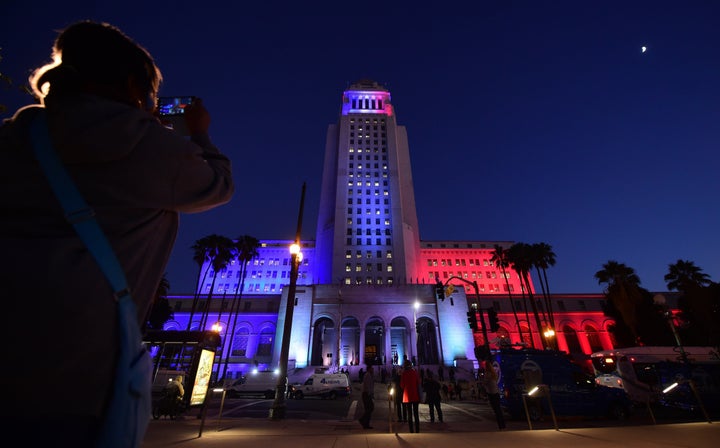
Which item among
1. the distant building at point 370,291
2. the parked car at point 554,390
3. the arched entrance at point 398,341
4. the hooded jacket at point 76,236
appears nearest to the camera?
the hooded jacket at point 76,236

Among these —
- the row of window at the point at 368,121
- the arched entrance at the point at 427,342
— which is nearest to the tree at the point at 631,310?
the arched entrance at the point at 427,342

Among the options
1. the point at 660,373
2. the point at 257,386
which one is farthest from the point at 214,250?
the point at 660,373

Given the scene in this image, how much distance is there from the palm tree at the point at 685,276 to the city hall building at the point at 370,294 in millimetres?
13484

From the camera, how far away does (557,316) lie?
5588 centimetres

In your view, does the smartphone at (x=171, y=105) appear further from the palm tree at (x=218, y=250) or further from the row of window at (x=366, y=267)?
the row of window at (x=366, y=267)

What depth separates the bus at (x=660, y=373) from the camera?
16.6 meters

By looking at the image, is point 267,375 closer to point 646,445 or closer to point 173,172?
point 646,445

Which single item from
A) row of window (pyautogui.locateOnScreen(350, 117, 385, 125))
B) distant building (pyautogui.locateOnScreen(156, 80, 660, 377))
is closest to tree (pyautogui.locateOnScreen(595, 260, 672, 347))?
distant building (pyautogui.locateOnScreen(156, 80, 660, 377))

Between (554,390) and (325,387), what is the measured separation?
54.9ft

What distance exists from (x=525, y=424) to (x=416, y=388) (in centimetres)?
563

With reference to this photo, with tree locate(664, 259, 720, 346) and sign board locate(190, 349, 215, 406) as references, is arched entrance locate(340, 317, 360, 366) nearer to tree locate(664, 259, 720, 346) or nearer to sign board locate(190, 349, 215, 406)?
sign board locate(190, 349, 215, 406)

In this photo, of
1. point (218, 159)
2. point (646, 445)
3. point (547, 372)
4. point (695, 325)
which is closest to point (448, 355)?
point (547, 372)

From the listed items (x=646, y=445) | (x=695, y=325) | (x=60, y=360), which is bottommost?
(x=646, y=445)

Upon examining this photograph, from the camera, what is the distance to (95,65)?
1660 millimetres
